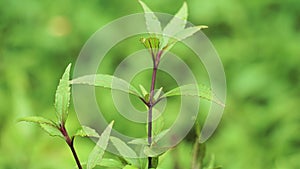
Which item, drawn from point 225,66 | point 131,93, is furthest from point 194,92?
point 225,66

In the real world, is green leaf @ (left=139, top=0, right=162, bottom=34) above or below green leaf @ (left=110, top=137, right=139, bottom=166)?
above

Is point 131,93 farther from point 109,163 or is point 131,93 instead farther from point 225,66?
point 225,66

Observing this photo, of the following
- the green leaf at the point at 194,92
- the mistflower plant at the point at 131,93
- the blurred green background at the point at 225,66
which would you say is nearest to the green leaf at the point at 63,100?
the mistflower plant at the point at 131,93

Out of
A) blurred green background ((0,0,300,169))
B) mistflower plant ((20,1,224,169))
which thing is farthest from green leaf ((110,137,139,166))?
blurred green background ((0,0,300,169))

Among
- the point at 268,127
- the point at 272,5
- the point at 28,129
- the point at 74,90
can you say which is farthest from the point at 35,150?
the point at 272,5

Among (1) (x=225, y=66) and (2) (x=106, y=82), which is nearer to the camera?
(2) (x=106, y=82)

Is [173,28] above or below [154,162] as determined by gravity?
above

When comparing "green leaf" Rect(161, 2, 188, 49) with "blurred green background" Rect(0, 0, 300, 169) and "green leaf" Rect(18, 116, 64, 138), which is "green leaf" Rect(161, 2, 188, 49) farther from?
"blurred green background" Rect(0, 0, 300, 169)
